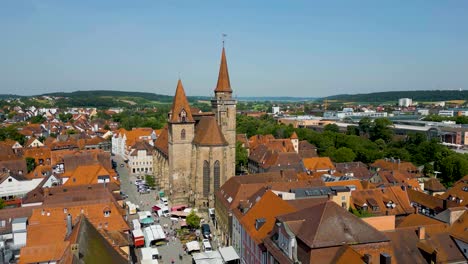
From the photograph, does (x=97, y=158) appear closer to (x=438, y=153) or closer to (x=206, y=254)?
(x=206, y=254)

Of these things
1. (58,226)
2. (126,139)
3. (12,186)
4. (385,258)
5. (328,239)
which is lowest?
(12,186)

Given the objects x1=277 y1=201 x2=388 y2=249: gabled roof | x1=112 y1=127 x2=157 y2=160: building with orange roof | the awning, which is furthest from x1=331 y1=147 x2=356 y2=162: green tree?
x1=277 y1=201 x2=388 y2=249: gabled roof

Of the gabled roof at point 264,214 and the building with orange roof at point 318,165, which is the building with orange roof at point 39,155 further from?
the gabled roof at point 264,214

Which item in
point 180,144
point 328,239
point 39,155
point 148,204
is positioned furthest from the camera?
point 39,155

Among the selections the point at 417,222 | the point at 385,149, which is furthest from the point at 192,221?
the point at 385,149

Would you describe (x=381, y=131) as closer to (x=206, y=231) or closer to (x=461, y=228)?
(x=461, y=228)

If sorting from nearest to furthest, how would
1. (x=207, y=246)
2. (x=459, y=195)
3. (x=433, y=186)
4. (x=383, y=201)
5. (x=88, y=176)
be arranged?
(x=207, y=246), (x=383, y=201), (x=459, y=195), (x=88, y=176), (x=433, y=186)

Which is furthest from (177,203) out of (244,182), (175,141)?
(244,182)
